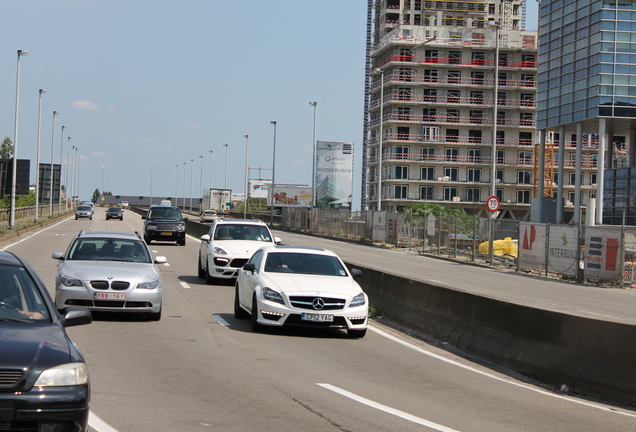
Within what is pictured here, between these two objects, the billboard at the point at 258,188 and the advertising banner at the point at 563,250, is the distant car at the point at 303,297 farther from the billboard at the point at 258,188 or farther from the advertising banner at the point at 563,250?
the billboard at the point at 258,188

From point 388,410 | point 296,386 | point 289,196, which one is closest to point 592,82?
point 289,196

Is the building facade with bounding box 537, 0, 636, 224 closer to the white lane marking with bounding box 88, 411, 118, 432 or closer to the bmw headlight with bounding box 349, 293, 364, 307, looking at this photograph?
the bmw headlight with bounding box 349, 293, 364, 307

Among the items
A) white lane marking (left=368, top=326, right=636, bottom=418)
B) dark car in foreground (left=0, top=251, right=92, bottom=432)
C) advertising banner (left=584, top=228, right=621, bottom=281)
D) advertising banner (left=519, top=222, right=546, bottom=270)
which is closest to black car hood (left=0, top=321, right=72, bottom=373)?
dark car in foreground (left=0, top=251, right=92, bottom=432)

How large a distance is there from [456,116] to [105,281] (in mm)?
88289

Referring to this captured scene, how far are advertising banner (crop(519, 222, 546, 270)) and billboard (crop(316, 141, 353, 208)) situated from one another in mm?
49739

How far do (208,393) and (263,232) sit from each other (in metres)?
14.3

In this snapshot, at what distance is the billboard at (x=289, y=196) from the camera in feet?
327

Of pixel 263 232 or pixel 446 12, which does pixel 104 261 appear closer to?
pixel 263 232

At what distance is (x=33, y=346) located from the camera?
5.47m

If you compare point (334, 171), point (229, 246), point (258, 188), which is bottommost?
point (229, 246)

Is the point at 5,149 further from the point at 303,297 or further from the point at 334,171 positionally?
the point at 303,297

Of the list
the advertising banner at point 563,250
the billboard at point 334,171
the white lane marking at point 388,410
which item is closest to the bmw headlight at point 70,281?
the white lane marking at point 388,410

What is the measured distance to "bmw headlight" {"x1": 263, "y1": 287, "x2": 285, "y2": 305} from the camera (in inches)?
492

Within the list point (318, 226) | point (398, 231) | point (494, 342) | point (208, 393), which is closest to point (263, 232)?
point (494, 342)
